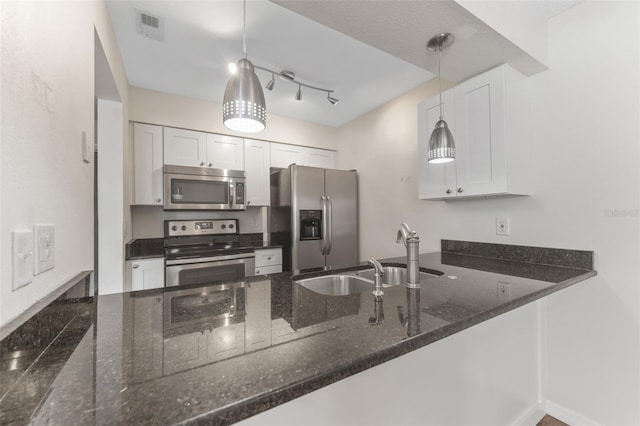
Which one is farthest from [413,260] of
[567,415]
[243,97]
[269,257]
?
[269,257]

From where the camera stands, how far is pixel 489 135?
5.58ft

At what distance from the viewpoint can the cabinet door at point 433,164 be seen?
193 centimetres

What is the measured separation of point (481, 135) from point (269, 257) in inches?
88.6

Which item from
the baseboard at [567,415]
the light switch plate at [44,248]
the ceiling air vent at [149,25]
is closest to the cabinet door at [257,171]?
the ceiling air vent at [149,25]

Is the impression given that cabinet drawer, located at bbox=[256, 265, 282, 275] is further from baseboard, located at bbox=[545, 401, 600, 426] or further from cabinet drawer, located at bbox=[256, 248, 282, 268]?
baseboard, located at bbox=[545, 401, 600, 426]

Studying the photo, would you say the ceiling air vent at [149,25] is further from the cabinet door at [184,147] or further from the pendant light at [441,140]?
the pendant light at [441,140]

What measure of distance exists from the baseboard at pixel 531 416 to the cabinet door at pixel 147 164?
323 centimetres

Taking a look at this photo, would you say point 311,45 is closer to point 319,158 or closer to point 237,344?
point 319,158

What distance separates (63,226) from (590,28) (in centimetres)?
267

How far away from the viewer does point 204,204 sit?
2.79 metres

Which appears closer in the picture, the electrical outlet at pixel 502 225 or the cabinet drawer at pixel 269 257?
the electrical outlet at pixel 502 225

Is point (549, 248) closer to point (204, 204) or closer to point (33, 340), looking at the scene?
point (33, 340)

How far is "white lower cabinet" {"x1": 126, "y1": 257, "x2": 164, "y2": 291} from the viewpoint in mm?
2256

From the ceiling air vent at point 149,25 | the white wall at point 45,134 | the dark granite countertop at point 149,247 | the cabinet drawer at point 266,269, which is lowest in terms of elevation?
the cabinet drawer at point 266,269
